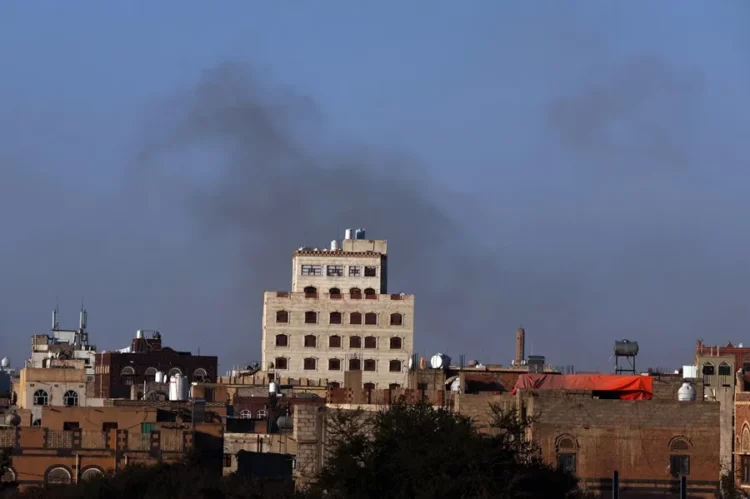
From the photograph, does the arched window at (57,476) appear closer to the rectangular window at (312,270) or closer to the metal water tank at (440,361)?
the metal water tank at (440,361)

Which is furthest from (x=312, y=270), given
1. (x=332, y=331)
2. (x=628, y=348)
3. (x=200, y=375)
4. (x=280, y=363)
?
(x=628, y=348)

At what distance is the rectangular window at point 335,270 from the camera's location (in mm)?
143875

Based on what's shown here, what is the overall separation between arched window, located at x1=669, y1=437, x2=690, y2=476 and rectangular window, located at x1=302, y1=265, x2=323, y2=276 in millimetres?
68906

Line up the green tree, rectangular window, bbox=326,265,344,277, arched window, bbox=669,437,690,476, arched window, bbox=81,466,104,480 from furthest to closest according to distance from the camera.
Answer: rectangular window, bbox=326,265,344,277, arched window, bbox=81,466,104,480, arched window, bbox=669,437,690,476, the green tree

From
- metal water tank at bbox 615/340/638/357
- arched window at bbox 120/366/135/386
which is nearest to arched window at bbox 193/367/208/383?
arched window at bbox 120/366/135/386

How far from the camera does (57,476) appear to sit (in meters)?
88.3

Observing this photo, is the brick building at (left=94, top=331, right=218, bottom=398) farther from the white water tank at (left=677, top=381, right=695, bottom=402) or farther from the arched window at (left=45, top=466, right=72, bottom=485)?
the white water tank at (left=677, top=381, right=695, bottom=402)

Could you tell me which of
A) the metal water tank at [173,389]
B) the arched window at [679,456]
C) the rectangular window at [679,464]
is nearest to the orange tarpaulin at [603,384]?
the arched window at [679,456]

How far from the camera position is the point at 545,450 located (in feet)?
252

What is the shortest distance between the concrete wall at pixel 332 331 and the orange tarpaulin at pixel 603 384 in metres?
52.4

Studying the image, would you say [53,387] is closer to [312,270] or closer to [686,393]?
[312,270]

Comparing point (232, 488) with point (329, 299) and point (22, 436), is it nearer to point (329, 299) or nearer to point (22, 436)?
point (22, 436)

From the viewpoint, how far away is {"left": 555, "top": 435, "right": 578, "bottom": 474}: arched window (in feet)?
252

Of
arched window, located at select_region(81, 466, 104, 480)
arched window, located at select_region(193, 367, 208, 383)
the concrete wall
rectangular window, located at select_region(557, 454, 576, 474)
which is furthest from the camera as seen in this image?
the concrete wall
